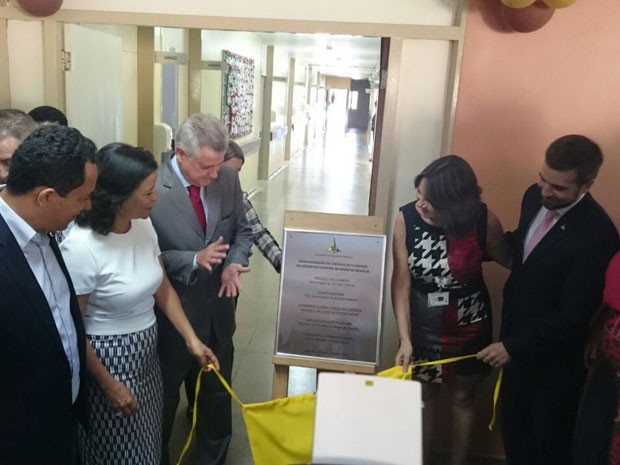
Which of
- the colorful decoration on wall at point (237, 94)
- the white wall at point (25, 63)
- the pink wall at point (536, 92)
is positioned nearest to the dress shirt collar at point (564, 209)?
the pink wall at point (536, 92)

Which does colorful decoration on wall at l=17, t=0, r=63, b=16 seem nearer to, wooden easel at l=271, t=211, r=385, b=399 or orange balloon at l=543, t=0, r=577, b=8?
wooden easel at l=271, t=211, r=385, b=399

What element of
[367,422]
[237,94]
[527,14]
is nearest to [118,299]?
[367,422]

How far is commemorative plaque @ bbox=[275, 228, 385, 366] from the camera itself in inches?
87.4

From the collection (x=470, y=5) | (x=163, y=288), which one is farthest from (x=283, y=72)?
(x=163, y=288)

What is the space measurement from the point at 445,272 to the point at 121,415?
1279mm

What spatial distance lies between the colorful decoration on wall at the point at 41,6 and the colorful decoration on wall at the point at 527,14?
203cm

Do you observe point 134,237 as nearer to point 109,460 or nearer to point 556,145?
point 109,460

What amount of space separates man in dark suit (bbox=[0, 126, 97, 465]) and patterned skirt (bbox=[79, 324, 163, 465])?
0.89ft

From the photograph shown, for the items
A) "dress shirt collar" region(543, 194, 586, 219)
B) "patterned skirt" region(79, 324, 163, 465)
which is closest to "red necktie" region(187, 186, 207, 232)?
"patterned skirt" region(79, 324, 163, 465)

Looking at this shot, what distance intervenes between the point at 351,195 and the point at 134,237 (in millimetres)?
7890

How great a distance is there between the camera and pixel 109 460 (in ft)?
6.04

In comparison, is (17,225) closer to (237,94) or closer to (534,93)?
(534,93)

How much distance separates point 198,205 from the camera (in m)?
2.29

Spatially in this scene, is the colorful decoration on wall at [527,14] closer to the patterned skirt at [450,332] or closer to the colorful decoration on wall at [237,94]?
the patterned skirt at [450,332]
